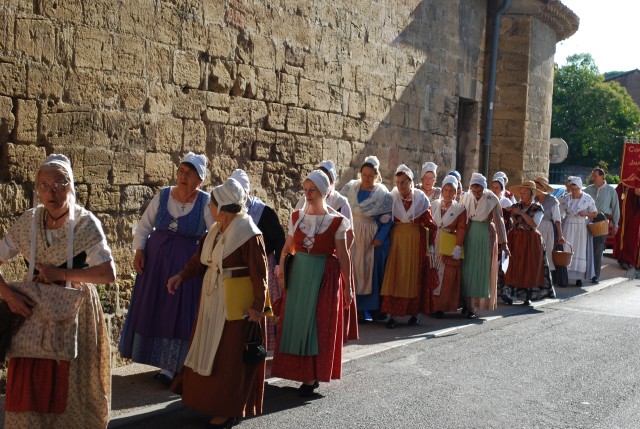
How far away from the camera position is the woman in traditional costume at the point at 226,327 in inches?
238

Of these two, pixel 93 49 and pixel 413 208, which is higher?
pixel 93 49

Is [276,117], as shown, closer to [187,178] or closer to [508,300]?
[187,178]

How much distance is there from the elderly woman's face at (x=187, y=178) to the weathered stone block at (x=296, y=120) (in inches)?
136

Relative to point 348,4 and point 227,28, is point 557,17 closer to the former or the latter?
point 348,4

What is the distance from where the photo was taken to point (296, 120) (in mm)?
10844

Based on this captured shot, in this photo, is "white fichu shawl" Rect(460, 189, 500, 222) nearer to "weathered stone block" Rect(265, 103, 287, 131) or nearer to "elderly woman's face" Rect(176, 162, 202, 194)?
"weathered stone block" Rect(265, 103, 287, 131)

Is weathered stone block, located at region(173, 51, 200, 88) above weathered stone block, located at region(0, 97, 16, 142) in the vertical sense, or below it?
above

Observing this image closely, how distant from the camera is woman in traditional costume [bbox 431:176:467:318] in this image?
10992 millimetres

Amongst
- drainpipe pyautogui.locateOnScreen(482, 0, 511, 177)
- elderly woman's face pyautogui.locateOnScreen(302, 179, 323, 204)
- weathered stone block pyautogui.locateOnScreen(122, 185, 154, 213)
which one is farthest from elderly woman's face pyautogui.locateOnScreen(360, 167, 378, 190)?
drainpipe pyautogui.locateOnScreen(482, 0, 511, 177)

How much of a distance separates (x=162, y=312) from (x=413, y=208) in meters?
3.86

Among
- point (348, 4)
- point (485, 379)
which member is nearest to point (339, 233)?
point (485, 379)

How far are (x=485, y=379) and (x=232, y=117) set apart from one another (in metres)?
3.70

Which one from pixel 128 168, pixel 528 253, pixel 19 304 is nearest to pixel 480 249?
pixel 528 253

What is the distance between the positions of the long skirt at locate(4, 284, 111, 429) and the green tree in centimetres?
5943
